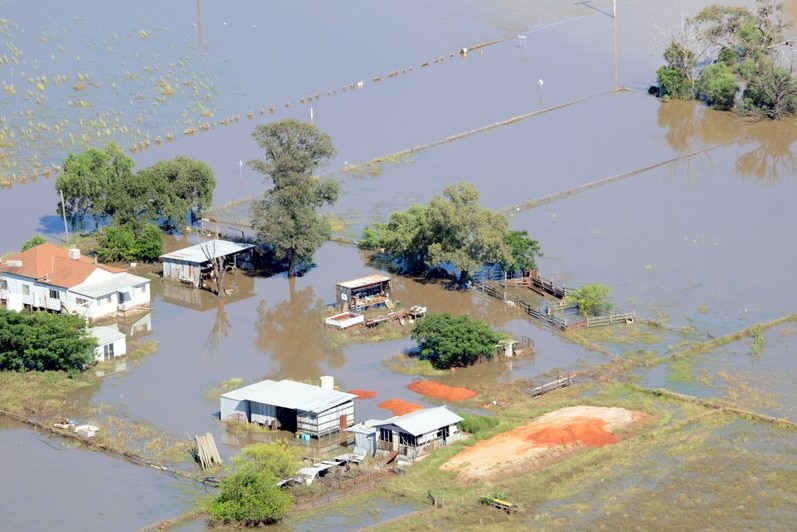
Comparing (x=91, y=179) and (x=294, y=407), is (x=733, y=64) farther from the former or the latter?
(x=294, y=407)

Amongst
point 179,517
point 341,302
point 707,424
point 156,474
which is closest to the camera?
point 179,517

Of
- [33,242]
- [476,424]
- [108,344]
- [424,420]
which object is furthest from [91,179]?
[476,424]

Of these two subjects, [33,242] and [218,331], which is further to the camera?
[33,242]

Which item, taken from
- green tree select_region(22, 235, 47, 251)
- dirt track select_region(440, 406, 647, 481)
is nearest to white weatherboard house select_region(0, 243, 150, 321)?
green tree select_region(22, 235, 47, 251)

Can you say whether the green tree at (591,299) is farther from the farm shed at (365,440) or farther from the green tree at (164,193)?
the green tree at (164,193)

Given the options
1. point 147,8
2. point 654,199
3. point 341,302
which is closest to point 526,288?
point 341,302

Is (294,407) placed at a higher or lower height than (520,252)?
lower

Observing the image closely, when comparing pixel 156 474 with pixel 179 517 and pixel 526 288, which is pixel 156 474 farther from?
pixel 526 288

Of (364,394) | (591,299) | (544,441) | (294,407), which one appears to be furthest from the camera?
(591,299)
